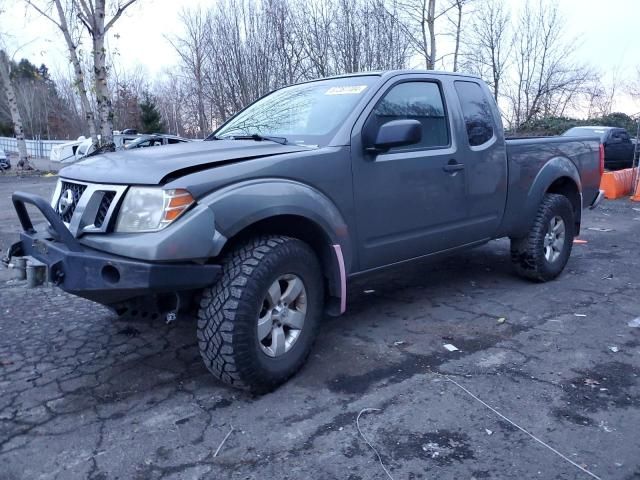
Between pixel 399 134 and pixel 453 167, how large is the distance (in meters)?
0.93

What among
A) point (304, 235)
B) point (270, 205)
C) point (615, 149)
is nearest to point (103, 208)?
point (270, 205)

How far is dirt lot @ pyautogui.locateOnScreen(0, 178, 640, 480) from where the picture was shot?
7.94 feet

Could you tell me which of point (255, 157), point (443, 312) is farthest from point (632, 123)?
point (255, 157)

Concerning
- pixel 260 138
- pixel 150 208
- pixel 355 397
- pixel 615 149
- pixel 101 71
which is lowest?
pixel 355 397

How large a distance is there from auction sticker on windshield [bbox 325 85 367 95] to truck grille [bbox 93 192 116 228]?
5.95 ft

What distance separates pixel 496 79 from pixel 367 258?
28.1 metres

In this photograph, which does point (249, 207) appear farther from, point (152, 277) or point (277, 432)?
point (277, 432)

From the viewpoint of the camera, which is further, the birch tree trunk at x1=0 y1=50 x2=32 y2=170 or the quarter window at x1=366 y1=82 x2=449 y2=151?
the birch tree trunk at x1=0 y1=50 x2=32 y2=170

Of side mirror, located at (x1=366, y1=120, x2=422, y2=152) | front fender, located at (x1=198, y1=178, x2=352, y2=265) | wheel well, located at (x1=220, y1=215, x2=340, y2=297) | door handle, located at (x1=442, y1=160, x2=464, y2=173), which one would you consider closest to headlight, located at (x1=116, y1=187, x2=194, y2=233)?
front fender, located at (x1=198, y1=178, x2=352, y2=265)

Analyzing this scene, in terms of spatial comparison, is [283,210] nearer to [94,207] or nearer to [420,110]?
[94,207]

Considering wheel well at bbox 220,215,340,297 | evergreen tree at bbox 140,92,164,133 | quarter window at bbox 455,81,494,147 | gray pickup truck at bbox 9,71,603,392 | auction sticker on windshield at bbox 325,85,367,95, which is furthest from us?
evergreen tree at bbox 140,92,164,133

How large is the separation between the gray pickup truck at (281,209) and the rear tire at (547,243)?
444 mm

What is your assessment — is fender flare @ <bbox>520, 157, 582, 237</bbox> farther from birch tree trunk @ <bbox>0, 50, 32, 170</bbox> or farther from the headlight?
birch tree trunk @ <bbox>0, 50, 32, 170</bbox>

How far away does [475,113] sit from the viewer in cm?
447
